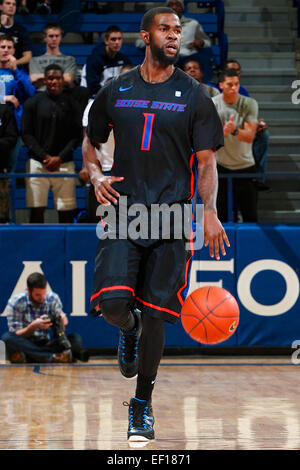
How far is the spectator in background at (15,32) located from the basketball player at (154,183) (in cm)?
812

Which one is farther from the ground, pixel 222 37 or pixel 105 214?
pixel 222 37

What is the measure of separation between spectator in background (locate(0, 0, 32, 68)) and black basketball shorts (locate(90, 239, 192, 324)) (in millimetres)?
8446

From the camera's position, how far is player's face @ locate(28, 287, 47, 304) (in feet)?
36.3

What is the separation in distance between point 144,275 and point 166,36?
1610mm

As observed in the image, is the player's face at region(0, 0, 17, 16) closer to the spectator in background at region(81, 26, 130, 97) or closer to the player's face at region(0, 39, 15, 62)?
the player's face at region(0, 39, 15, 62)

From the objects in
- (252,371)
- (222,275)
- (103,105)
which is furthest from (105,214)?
(222,275)

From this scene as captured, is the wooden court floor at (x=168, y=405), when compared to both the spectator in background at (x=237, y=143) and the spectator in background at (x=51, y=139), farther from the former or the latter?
the spectator in background at (x=51, y=139)

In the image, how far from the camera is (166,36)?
5836 mm

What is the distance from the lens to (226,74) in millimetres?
11570

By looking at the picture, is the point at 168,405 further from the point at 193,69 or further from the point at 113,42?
the point at 113,42

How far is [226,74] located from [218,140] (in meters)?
5.91

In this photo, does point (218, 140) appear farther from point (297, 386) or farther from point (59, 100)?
point (59, 100)

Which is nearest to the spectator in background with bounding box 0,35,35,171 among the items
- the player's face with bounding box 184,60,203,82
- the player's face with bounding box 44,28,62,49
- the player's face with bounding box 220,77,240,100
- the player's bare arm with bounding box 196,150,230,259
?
the player's face with bounding box 44,28,62,49

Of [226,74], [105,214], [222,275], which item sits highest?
[226,74]
